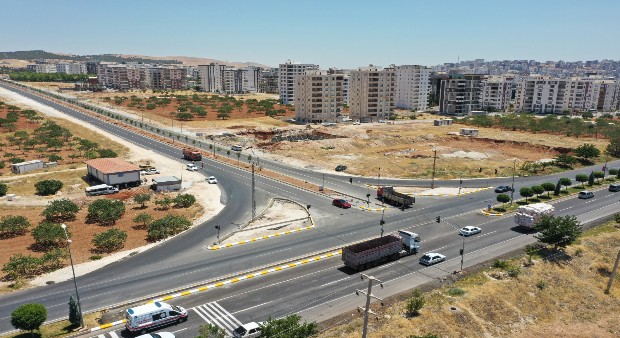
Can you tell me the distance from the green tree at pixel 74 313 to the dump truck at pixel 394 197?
4785cm

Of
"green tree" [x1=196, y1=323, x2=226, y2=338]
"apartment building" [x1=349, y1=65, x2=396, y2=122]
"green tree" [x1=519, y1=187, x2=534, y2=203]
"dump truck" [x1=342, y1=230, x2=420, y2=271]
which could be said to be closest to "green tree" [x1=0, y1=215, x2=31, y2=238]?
"green tree" [x1=196, y1=323, x2=226, y2=338]

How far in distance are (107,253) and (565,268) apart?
53910mm

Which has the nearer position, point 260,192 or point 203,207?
point 203,207

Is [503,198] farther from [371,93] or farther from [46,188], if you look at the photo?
[371,93]

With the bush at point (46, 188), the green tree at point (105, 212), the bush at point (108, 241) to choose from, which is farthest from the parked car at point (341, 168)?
the bush at point (46, 188)

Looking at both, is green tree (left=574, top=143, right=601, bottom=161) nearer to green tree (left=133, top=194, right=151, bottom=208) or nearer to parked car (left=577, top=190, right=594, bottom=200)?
parked car (left=577, top=190, right=594, bottom=200)

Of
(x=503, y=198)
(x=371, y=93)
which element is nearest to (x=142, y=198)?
(x=503, y=198)

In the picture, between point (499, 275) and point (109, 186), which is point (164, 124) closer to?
point (109, 186)

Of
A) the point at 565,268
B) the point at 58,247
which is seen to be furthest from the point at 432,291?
the point at 58,247

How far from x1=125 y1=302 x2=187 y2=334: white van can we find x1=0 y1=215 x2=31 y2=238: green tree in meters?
29.7

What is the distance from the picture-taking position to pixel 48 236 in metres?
50.2

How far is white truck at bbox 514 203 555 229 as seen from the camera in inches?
2290

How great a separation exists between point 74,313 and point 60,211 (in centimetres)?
2982

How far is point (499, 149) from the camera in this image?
405 ft
